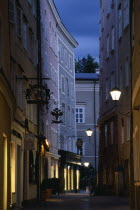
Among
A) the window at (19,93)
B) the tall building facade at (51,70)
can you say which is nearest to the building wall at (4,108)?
the window at (19,93)

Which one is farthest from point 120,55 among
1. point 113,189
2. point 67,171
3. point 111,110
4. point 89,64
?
point 89,64

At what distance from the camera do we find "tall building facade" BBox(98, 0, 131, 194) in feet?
127

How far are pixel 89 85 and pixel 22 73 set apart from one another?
50.0m

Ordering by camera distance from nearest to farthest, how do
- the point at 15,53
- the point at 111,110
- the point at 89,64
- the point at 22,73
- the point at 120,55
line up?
the point at 15,53, the point at 22,73, the point at 120,55, the point at 111,110, the point at 89,64

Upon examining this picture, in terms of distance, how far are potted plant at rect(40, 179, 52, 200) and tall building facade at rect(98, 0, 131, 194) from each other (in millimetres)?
4351

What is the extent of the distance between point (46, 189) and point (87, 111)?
42.6m

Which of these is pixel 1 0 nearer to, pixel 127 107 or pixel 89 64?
pixel 127 107

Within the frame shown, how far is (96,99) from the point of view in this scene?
80.8 m

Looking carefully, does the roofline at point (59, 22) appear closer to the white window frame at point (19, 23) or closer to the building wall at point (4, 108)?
the white window frame at point (19, 23)

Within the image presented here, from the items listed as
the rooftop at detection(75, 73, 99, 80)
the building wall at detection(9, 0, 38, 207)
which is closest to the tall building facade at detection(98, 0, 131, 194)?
the building wall at detection(9, 0, 38, 207)

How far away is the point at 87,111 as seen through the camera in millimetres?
81125

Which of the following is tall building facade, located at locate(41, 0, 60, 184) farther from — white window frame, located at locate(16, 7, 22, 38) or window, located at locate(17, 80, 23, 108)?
window, located at locate(17, 80, 23, 108)

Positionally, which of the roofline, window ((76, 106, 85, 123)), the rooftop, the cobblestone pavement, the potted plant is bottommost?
the cobblestone pavement

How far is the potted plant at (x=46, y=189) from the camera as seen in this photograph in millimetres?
36375
